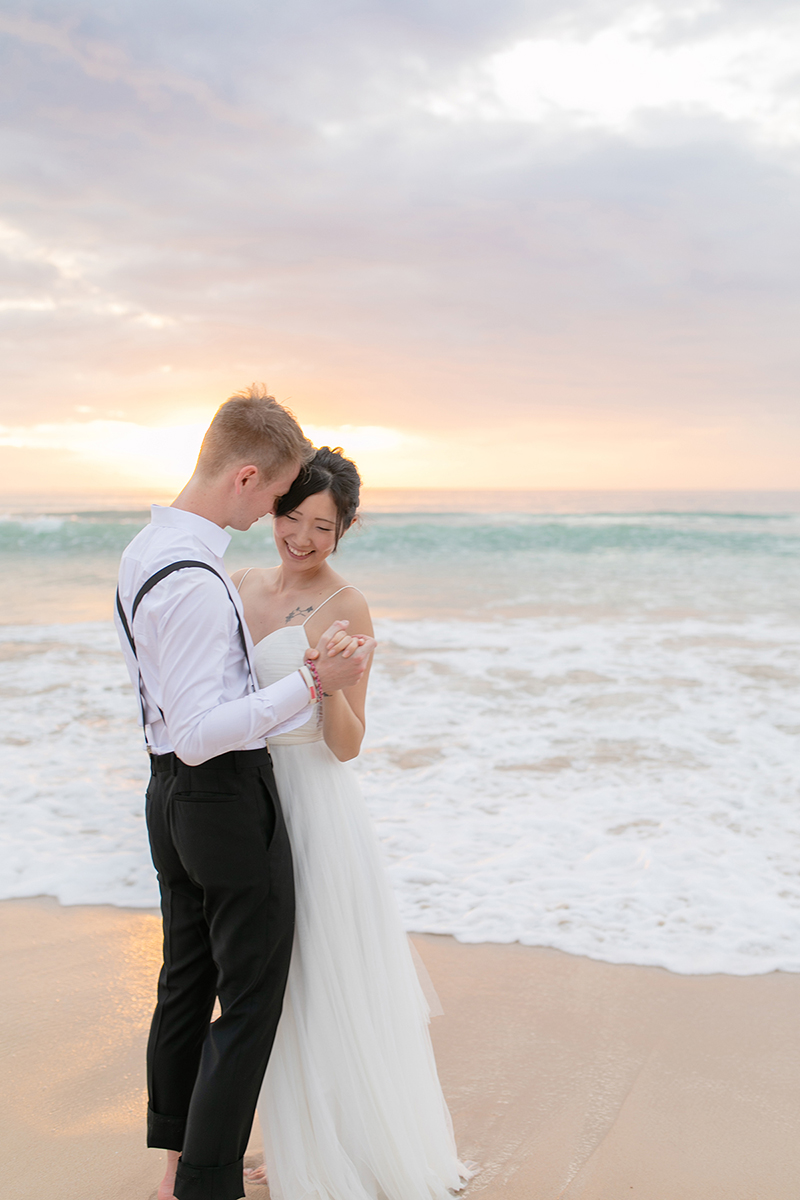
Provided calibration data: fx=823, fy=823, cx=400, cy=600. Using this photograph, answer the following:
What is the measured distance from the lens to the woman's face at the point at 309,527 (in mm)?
2408

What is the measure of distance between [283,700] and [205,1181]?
1259mm

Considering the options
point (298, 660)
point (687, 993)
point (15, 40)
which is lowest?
point (687, 993)

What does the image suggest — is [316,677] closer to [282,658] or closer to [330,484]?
[282,658]

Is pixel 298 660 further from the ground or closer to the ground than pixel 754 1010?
further from the ground

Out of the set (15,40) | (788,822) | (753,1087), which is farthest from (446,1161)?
(15,40)

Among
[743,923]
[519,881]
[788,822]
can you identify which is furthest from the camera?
[788,822]

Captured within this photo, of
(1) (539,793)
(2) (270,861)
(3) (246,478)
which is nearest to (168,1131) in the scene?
(2) (270,861)

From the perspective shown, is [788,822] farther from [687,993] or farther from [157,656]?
[157,656]

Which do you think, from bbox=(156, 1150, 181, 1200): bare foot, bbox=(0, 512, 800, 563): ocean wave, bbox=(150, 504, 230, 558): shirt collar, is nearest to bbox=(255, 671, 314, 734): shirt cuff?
bbox=(150, 504, 230, 558): shirt collar

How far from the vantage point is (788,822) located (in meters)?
5.70

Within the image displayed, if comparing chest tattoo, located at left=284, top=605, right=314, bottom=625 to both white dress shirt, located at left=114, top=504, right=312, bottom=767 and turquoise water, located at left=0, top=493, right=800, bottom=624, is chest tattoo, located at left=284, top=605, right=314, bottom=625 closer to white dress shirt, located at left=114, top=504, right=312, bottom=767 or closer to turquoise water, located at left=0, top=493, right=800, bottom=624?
white dress shirt, located at left=114, top=504, right=312, bottom=767

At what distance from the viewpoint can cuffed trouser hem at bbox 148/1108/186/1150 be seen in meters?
2.24

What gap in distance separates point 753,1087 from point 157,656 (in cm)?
279

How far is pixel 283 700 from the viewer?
5.81 ft
